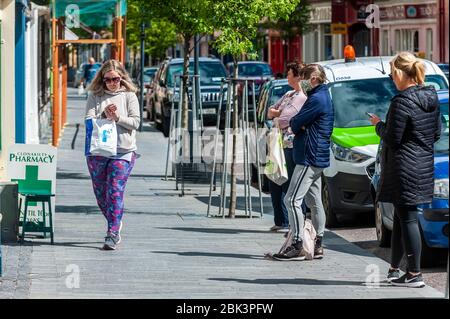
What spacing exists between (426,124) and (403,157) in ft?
1.04

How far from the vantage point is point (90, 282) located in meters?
10.8

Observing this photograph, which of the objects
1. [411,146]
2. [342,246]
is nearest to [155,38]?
[342,246]

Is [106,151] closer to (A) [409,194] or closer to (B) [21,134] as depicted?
(A) [409,194]

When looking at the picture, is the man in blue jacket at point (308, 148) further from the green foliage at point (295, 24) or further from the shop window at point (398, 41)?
the green foliage at point (295, 24)

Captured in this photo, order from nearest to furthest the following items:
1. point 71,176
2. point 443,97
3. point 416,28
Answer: point 443,97
point 71,176
point 416,28

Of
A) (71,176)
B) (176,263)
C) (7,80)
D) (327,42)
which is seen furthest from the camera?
(327,42)

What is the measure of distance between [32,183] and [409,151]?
441 cm

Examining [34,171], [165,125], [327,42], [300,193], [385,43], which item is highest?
[327,42]

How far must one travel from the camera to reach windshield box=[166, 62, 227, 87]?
3519cm

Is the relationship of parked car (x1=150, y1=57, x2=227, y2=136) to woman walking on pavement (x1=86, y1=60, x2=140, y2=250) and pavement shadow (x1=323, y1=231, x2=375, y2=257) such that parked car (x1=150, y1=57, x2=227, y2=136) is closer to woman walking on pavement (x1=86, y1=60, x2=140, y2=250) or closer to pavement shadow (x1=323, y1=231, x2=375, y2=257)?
pavement shadow (x1=323, y1=231, x2=375, y2=257)

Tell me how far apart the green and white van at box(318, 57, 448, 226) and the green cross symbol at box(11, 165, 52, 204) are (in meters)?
3.58

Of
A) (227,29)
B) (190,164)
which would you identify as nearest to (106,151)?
(227,29)

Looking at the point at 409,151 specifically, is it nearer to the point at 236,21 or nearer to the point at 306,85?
the point at 306,85

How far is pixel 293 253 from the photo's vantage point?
40.4 ft
